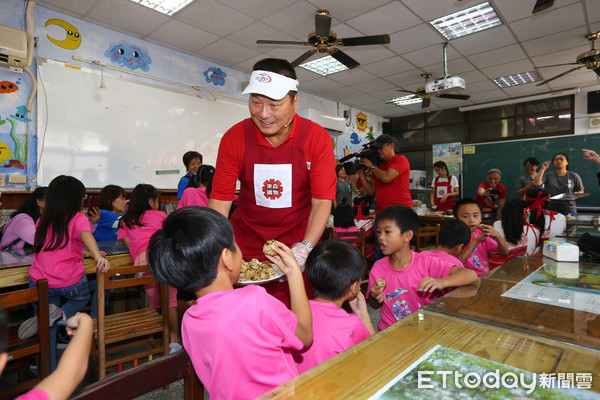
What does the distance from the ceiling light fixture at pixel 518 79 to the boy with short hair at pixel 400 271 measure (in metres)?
5.96

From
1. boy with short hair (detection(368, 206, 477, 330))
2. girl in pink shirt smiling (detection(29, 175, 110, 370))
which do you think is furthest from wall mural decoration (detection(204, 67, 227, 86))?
boy with short hair (detection(368, 206, 477, 330))

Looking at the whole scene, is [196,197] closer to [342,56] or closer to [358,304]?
[358,304]

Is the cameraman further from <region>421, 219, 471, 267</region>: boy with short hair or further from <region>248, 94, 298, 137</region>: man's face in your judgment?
<region>248, 94, 298, 137</region>: man's face

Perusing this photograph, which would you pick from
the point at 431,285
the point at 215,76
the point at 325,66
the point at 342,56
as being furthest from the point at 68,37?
the point at 431,285

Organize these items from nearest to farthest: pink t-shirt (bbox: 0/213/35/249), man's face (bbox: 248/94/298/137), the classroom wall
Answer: man's face (bbox: 248/94/298/137)
pink t-shirt (bbox: 0/213/35/249)
the classroom wall

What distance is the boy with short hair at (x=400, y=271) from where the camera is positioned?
1.49m

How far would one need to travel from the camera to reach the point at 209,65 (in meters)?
5.24

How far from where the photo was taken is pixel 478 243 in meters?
2.09

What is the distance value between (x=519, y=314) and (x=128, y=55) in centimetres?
498

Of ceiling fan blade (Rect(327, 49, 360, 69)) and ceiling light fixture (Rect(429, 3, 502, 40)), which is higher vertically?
ceiling light fixture (Rect(429, 3, 502, 40))

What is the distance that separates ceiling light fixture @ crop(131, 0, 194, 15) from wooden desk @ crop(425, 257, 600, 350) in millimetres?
3940

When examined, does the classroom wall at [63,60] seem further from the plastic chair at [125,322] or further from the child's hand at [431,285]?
the child's hand at [431,285]

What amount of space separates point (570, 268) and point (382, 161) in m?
1.89

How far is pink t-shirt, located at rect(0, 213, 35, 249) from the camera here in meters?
2.45
